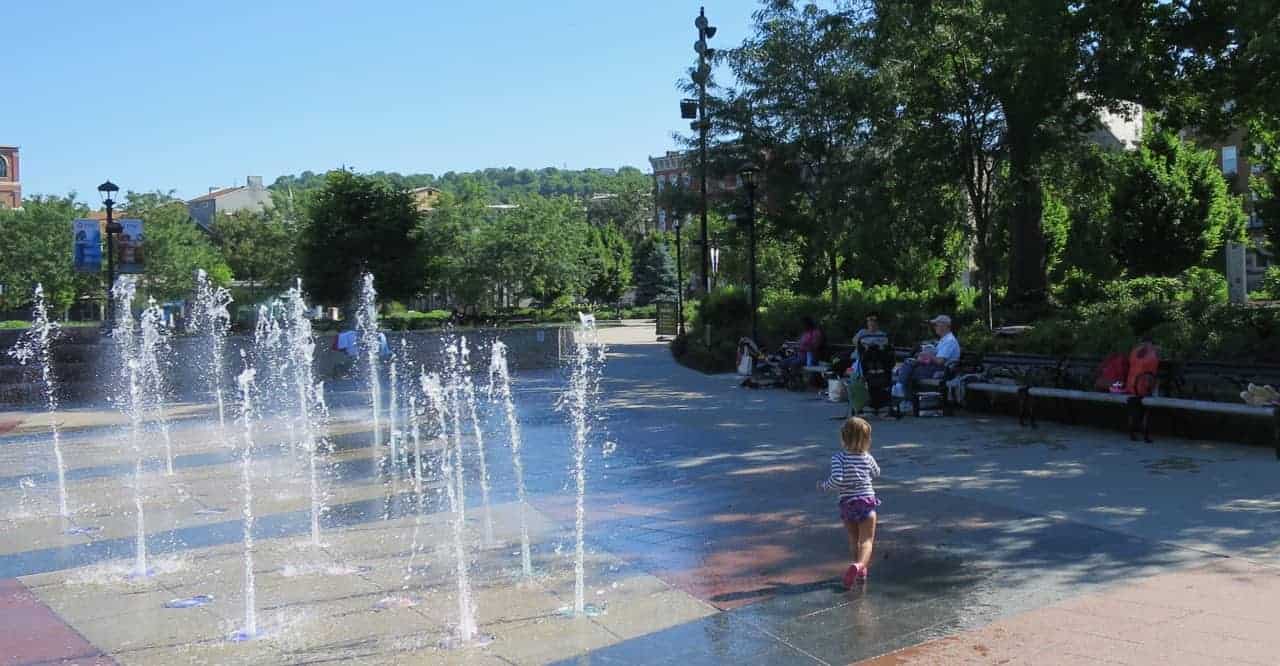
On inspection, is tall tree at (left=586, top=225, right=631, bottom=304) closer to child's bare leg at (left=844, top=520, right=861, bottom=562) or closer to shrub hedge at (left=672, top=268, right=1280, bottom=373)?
shrub hedge at (left=672, top=268, right=1280, bottom=373)

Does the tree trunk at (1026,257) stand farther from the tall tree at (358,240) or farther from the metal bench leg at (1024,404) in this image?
the tall tree at (358,240)

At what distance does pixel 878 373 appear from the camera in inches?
525

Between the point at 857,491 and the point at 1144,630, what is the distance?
165cm

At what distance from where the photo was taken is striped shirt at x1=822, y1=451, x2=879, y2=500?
6184 millimetres

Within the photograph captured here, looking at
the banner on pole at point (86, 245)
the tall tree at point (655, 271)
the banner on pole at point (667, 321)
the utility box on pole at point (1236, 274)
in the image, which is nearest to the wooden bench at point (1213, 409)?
the utility box on pole at point (1236, 274)

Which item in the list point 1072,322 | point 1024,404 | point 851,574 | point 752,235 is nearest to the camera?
point 851,574

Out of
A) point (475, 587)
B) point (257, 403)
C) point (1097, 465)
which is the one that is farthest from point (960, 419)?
point (257, 403)

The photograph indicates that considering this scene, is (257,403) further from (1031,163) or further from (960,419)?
(1031,163)

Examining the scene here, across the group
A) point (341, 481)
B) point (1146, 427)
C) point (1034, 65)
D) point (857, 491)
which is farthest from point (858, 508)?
point (1034, 65)

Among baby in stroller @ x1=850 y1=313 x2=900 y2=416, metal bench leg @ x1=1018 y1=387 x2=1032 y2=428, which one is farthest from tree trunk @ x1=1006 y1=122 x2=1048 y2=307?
metal bench leg @ x1=1018 y1=387 x2=1032 y2=428

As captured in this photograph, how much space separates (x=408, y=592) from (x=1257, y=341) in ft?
36.2

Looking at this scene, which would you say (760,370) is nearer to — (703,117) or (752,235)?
(752,235)

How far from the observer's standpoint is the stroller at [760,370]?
57.3 ft

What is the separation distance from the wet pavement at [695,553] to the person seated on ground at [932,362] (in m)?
1.63
